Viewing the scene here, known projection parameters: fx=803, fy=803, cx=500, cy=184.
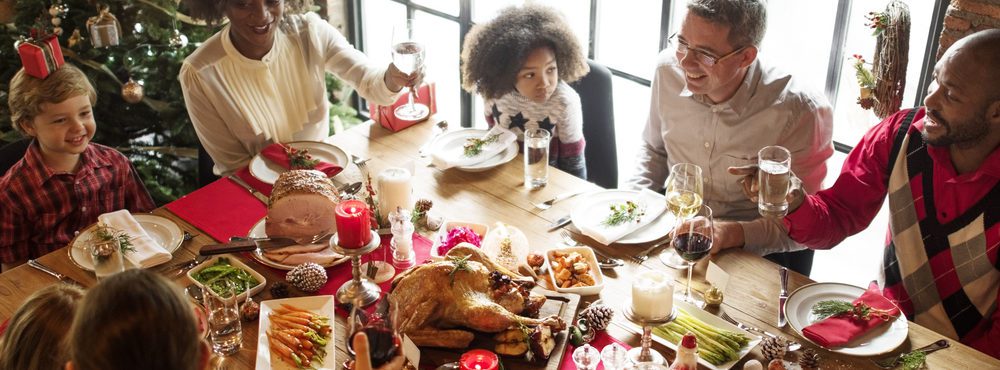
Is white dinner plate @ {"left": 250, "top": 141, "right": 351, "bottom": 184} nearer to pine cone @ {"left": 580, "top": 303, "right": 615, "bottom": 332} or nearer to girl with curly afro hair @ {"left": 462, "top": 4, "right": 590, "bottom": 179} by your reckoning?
girl with curly afro hair @ {"left": 462, "top": 4, "right": 590, "bottom": 179}

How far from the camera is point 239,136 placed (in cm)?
318

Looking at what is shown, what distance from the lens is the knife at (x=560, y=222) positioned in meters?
2.50

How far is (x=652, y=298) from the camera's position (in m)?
1.80

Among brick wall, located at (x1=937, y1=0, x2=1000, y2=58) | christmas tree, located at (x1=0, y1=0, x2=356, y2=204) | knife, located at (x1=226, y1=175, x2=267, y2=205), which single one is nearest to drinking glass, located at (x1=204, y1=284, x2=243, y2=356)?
knife, located at (x1=226, y1=175, x2=267, y2=205)

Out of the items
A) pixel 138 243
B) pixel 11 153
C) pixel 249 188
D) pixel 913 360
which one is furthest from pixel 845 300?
pixel 11 153

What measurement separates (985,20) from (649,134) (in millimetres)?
1174

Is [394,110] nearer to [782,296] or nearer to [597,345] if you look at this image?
[597,345]

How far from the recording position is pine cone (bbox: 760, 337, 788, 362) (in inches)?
74.9

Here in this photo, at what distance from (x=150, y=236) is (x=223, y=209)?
25 centimetres

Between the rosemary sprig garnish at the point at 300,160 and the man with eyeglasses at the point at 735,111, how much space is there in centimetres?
131

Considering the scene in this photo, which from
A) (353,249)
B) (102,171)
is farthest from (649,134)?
(102,171)

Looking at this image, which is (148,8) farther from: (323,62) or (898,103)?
(898,103)

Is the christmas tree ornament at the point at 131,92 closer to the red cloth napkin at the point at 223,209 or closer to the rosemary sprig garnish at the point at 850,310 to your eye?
the red cloth napkin at the point at 223,209

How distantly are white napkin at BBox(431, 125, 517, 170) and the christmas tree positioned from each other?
1362mm
